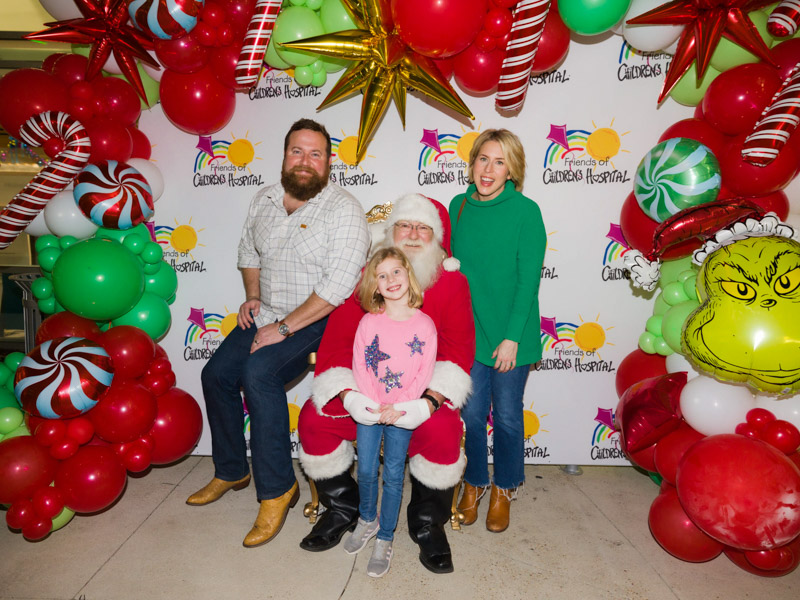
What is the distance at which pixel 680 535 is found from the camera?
7.85 ft

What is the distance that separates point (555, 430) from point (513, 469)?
734 mm

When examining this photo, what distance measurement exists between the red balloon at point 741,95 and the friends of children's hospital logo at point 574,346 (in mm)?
1263

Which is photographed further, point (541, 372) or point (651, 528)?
point (541, 372)

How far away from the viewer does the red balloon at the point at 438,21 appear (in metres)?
2.40

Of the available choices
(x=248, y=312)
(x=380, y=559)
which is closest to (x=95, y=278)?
(x=248, y=312)

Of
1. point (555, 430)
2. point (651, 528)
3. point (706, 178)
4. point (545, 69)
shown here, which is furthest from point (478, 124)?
point (651, 528)

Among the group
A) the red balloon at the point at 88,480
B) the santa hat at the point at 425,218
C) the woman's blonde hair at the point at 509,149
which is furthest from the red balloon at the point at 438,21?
the red balloon at the point at 88,480

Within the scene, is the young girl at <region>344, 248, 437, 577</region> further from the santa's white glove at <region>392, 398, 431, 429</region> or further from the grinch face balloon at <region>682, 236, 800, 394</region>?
the grinch face balloon at <region>682, 236, 800, 394</region>

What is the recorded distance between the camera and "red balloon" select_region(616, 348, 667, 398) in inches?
114

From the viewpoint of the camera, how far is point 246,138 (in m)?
3.26

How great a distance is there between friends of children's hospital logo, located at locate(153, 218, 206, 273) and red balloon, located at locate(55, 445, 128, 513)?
123 cm

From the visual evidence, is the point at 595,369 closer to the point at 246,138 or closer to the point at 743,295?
the point at 743,295

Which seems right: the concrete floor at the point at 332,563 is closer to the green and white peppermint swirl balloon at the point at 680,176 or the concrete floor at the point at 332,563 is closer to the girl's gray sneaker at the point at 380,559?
the girl's gray sneaker at the point at 380,559

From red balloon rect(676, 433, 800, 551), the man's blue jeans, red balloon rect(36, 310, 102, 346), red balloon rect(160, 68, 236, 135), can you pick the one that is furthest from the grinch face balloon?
red balloon rect(36, 310, 102, 346)
